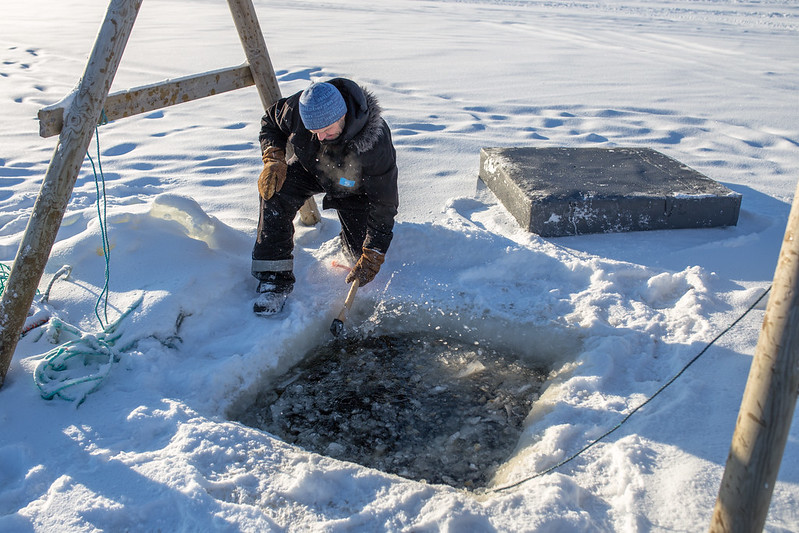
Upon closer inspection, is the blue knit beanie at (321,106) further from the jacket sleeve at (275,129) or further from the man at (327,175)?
the jacket sleeve at (275,129)

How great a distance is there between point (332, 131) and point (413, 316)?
35.6 inches

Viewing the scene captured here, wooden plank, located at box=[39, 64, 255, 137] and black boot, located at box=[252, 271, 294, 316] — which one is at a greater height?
wooden plank, located at box=[39, 64, 255, 137]

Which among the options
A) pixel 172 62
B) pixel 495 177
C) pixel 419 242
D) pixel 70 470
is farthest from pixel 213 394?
pixel 172 62

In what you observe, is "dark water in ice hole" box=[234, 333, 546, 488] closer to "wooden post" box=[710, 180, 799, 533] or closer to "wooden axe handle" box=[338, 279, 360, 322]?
"wooden axe handle" box=[338, 279, 360, 322]

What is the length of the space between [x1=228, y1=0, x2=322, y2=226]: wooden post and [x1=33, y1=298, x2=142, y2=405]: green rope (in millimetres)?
1409

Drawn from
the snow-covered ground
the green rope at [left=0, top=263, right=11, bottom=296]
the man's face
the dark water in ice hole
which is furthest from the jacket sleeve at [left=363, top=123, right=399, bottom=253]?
the green rope at [left=0, top=263, right=11, bottom=296]

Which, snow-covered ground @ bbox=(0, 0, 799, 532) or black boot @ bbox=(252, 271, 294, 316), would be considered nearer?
snow-covered ground @ bbox=(0, 0, 799, 532)

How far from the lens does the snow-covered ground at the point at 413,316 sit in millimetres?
1698

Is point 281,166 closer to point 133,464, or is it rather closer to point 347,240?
point 347,240

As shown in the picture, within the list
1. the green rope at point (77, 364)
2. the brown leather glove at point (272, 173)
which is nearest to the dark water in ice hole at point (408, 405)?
the green rope at point (77, 364)

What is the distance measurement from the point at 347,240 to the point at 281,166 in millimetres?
511

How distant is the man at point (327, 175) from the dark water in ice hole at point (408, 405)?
0.40 meters

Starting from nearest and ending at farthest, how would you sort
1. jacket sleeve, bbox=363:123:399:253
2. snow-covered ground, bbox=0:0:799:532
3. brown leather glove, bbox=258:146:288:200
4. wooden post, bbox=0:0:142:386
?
1. snow-covered ground, bbox=0:0:799:532
2. wooden post, bbox=0:0:142:386
3. jacket sleeve, bbox=363:123:399:253
4. brown leather glove, bbox=258:146:288:200

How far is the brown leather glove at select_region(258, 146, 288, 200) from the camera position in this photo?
2762mm
